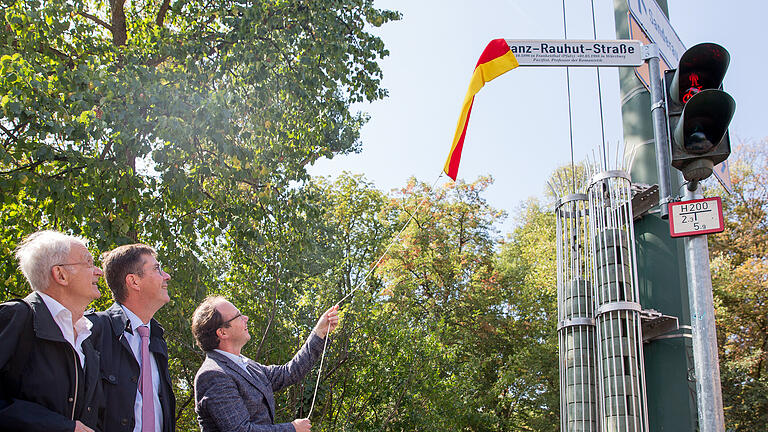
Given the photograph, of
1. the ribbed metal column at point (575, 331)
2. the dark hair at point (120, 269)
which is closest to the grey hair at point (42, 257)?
the dark hair at point (120, 269)

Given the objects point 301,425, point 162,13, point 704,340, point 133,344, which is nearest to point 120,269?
point 133,344

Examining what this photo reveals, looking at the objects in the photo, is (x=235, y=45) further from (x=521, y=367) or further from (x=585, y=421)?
(x=521, y=367)

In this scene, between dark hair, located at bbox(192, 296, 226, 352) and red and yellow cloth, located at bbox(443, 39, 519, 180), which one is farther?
red and yellow cloth, located at bbox(443, 39, 519, 180)

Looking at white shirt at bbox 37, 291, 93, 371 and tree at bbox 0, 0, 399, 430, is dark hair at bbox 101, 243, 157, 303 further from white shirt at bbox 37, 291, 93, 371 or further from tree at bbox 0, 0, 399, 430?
tree at bbox 0, 0, 399, 430

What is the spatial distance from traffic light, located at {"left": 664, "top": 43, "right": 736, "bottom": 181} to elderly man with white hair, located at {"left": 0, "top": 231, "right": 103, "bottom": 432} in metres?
3.36

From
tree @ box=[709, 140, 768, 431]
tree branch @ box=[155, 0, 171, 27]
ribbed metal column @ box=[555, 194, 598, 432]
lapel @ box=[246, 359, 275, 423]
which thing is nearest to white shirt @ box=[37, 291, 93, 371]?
lapel @ box=[246, 359, 275, 423]

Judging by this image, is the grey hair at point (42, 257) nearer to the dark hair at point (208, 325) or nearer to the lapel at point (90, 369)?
the lapel at point (90, 369)

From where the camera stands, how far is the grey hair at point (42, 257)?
9.78 ft

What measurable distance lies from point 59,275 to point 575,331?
5.02m

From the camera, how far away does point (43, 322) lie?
2789 mm

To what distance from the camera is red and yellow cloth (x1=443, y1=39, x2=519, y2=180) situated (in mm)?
5551

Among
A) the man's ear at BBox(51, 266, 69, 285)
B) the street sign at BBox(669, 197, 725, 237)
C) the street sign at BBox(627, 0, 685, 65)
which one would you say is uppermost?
the street sign at BBox(627, 0, 685, 65)

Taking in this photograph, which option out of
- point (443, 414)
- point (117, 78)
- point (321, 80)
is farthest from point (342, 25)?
point (443, 414)

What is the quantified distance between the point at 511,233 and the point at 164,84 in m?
25.4
